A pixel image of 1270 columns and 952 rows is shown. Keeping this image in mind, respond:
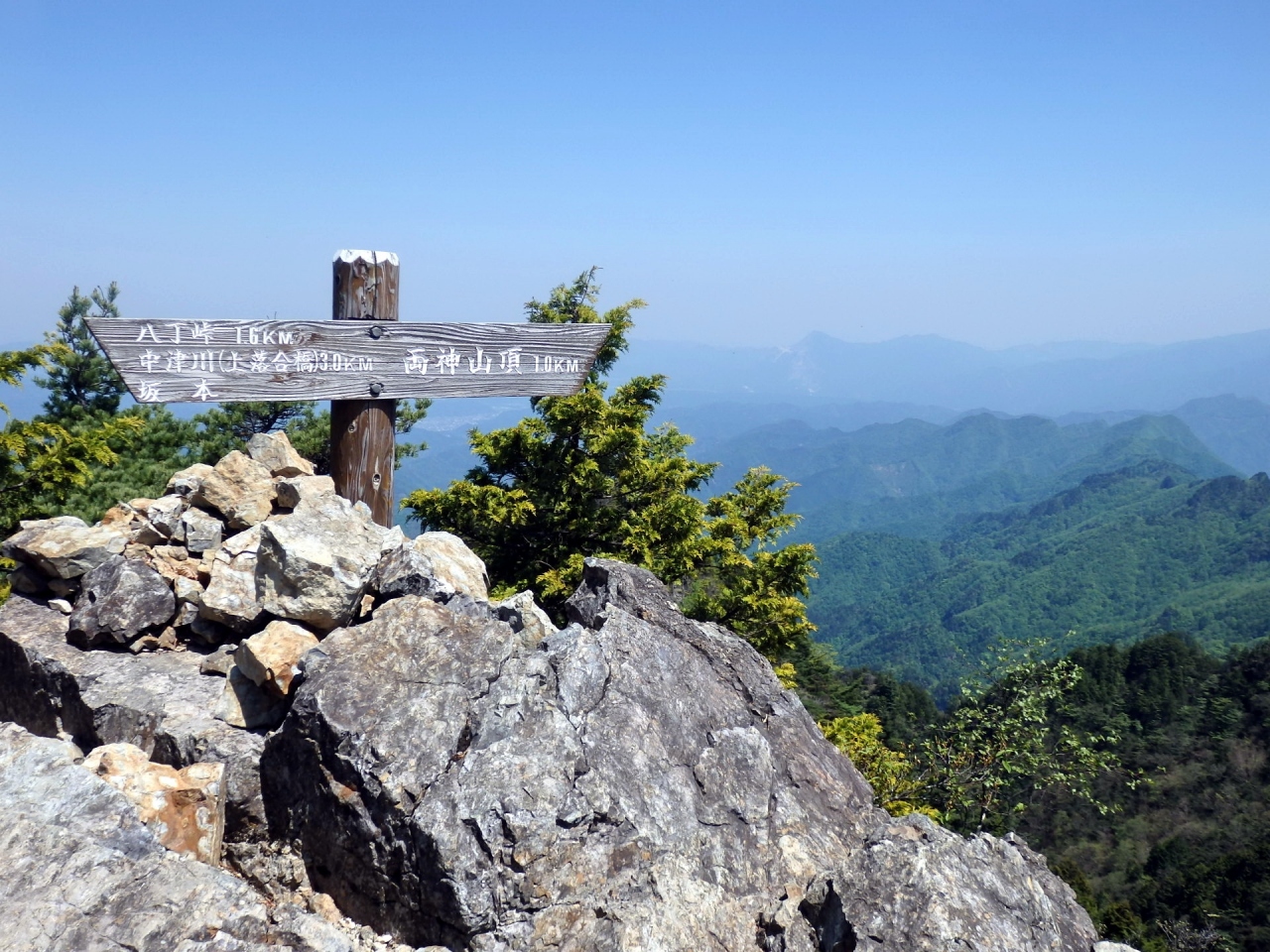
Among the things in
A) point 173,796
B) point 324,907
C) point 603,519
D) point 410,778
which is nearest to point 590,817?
point 410,778

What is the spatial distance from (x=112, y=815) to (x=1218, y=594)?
21397 centimetres

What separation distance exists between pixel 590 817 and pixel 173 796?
2307 mm

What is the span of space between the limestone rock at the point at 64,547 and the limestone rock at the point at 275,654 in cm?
174

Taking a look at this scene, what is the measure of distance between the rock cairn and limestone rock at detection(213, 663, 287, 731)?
1cm

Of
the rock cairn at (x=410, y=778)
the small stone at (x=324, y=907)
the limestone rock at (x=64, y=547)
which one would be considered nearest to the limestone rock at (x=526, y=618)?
the rock cairn at (x=410, y=778)

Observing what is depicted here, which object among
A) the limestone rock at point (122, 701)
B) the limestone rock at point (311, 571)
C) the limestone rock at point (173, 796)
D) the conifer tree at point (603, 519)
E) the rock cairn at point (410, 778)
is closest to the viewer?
the rock cairn at point (410, 778)

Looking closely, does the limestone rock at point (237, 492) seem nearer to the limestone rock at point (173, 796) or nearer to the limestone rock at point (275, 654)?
the limestone rock at point (275, 654)

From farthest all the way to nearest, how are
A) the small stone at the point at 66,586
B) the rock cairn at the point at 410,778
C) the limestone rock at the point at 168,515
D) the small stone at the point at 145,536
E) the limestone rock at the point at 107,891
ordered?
the limestone rock at the point at 168,515, the small stone at the point at 145,536, the small stone at the point at 66,586, the rock cairn at the point at 410,778, the limestone rock at the point at 107,891

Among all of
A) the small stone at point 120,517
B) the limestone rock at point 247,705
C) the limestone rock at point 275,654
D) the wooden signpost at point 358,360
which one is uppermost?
the wooden signpost at point 358,360

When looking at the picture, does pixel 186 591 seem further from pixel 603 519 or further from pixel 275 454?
pixel 603 519

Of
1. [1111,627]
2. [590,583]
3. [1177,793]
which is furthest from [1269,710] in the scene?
[1111,627]

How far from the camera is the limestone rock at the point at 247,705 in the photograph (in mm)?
5933

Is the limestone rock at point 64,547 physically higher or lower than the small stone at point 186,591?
higher

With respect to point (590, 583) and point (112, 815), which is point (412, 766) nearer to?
point (112, 815)
